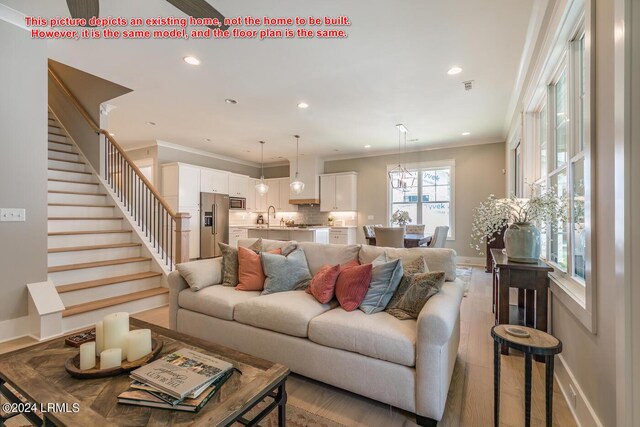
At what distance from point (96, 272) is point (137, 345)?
2.95 meters

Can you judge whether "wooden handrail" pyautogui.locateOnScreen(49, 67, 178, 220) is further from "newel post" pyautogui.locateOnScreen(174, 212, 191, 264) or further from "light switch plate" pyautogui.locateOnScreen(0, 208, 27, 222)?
"light switch plate" pyautogui.locateOnScreen(0, 208, 27, 222)

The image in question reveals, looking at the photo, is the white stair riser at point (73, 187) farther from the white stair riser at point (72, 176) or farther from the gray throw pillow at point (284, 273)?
the gray throw pillow at point (284, 273)

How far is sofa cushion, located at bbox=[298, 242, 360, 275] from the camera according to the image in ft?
8.70

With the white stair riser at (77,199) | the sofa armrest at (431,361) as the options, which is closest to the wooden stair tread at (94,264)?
the white stair riser at (77,199)

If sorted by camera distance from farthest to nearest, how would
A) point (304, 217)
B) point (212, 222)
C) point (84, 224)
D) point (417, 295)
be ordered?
point (304, 217) → point (212, 222) → point (84, 224) → point (417, 295)

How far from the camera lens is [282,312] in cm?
217

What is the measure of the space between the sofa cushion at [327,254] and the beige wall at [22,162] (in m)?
2.67

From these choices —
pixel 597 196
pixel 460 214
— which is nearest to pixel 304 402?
pixel 597 196

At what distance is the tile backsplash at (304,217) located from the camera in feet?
27.2

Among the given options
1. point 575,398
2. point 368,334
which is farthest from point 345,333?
point 575,398

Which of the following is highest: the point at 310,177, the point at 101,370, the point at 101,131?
the point at 101,131

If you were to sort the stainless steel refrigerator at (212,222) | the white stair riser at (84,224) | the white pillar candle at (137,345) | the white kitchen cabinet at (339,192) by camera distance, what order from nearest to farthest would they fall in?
1. the white pillar candle at (137,345)
2. the white stair riser at (84,224)
3. the stainless steel refrigerator at (212,222)
4. the white kitchen cabinet at (339,192)

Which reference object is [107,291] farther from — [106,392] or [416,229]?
[416,229]

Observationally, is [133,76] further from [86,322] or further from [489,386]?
[489,386]
